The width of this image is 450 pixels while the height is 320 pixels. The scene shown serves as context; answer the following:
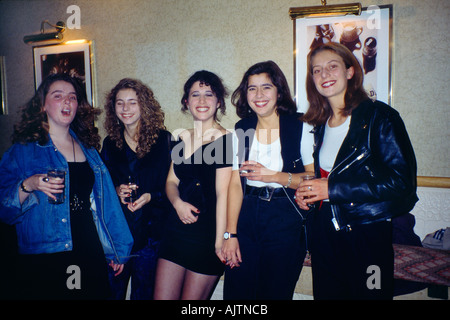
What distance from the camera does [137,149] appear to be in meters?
2.12

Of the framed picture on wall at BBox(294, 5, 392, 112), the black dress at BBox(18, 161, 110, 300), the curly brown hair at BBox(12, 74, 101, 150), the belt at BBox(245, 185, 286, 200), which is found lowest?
the black dress at BBox(18, 161, 110, 300)

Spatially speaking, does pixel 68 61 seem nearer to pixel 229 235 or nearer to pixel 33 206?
pixel 33 206

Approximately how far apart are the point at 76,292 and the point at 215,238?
87 centimetres

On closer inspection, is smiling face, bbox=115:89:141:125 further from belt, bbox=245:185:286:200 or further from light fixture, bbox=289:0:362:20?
light fixture, bbox=289:0:362:20

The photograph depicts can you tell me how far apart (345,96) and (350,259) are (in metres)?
0.91

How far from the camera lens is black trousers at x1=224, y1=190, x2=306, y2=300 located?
1.70m

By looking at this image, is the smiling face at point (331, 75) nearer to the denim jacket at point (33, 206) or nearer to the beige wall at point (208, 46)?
the beige wall at point (208, 46)

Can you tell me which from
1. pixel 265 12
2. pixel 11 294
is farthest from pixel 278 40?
pixel 11 294

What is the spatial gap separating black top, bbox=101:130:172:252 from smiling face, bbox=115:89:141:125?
20 cm

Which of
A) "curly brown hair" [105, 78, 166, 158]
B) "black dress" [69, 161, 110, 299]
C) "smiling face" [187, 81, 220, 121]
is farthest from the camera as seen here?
"curly brown hair" [105, 78, 166, 158]

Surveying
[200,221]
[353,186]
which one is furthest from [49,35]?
[353,186]

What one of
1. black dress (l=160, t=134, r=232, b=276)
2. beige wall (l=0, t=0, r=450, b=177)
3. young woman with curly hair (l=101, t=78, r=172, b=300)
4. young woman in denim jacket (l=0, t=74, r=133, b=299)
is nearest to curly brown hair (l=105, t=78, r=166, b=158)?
young woman with curly hair (l=101, t=78, r=172, b=300)

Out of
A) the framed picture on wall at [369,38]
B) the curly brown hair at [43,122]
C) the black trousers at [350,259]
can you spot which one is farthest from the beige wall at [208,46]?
the black trousers at [350,259]

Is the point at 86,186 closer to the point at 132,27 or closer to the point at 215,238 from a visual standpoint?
the point at 215,238
